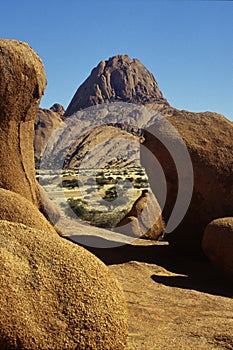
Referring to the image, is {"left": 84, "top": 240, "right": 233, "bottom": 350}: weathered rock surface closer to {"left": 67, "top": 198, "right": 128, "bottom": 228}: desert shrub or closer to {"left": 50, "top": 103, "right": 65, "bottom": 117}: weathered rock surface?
{"left": 67, "top": 198, "right": 128, "bottom": 228}: desert shrub

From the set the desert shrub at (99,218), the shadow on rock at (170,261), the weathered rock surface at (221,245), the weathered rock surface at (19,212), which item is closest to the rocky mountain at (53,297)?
the weathered rock surface at (19,212)

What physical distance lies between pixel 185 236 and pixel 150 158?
76.3 inches

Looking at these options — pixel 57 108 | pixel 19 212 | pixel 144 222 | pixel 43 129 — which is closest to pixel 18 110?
pixel 19 212

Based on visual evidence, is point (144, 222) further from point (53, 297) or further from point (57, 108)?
point (57, 108)

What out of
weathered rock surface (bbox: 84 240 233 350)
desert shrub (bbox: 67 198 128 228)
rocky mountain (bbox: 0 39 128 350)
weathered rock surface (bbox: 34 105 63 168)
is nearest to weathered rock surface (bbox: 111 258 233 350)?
weathered rock surface (bbox: 84 240 233 350)

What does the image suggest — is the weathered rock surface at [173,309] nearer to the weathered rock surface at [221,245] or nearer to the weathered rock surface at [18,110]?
the weathered rock surface at [221,245]

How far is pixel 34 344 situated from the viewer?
3.26m

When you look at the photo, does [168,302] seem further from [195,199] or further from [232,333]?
[195,199]

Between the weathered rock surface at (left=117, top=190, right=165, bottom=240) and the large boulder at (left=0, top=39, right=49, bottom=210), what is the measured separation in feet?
16.1

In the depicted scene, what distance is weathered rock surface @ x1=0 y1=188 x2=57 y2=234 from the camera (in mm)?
5773

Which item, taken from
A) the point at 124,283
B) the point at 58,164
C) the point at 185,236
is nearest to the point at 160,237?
the point at 185,236

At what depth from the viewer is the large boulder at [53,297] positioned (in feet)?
10.8

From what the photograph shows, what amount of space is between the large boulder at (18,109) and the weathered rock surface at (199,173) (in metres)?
3.07

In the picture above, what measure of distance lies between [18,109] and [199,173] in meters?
4.08
